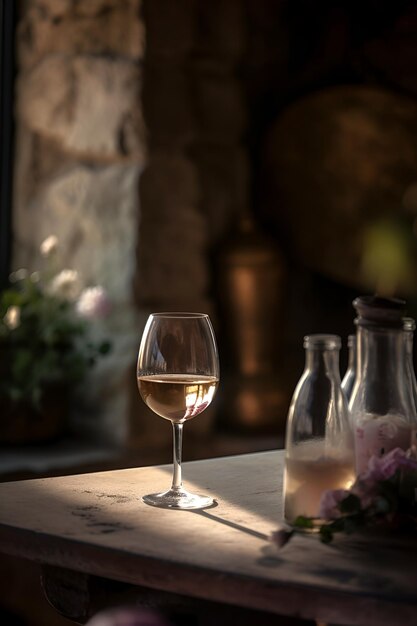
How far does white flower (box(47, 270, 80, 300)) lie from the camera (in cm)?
285

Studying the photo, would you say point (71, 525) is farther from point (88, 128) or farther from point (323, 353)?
point (88, 128)

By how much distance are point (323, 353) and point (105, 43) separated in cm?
200

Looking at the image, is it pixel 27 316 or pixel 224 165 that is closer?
pixel 27 316

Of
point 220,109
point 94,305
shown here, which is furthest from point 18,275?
point 220,109

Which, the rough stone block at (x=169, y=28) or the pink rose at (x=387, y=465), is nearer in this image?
the pink rose at (x=387, y=465)

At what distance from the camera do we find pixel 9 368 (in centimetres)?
278

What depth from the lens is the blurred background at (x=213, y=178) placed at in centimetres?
287

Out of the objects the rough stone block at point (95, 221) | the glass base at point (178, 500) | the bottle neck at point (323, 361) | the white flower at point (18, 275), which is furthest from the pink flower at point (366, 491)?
the white flower at point (18, 275)

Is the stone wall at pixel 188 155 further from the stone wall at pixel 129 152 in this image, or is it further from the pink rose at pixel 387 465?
the pink rose at pixel 387 465

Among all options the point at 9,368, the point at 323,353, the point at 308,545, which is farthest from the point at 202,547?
the point at 9,368

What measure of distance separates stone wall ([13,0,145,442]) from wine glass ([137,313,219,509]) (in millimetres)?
1630

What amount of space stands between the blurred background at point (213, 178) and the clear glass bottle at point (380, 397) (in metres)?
1.63

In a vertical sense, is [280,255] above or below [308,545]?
above

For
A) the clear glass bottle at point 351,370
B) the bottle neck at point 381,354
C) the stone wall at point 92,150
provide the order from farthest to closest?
the stone wall at point 92,150 → the clear glass bottle at point 351,370 → the bottle neck at point 381,354
